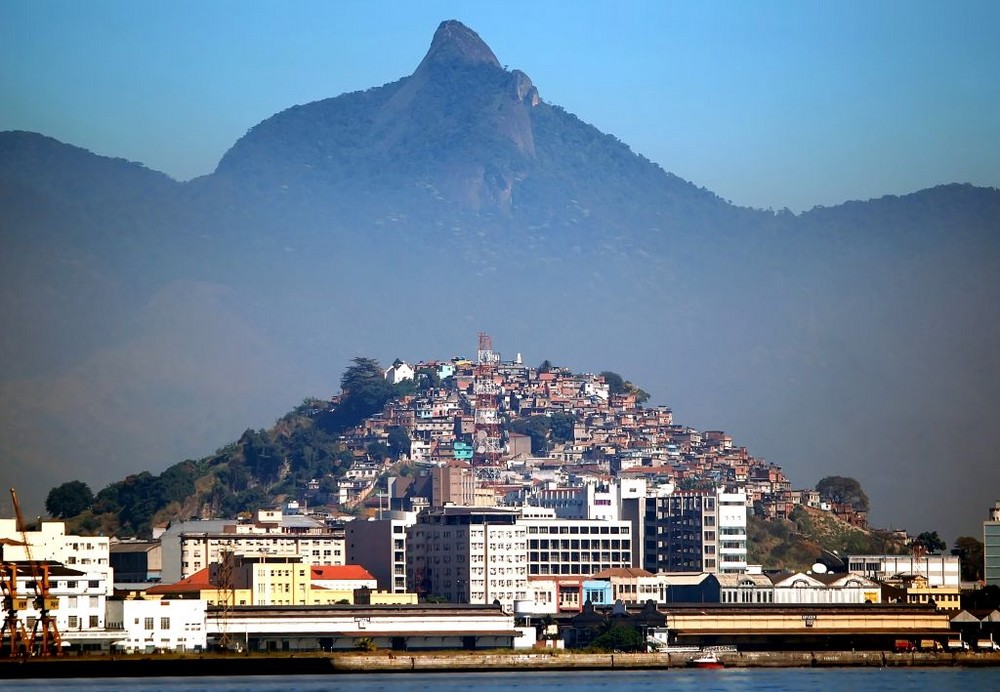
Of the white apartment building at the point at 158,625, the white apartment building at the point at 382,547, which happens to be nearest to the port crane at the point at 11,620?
the white apartment building at the point at 158,625

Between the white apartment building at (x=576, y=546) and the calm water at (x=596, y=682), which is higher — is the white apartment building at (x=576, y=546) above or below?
above

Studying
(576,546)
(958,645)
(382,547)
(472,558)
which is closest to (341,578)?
(472,558)

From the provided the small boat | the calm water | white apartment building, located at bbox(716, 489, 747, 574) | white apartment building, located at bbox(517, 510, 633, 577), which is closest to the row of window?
white apartment building, located at bbox(517, 510, 633, 577)

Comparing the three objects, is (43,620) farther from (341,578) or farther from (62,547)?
(341,578)

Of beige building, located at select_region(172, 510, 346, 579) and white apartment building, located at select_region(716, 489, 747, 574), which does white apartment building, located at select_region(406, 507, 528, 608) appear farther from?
white apartment building, located at select_region(716, 489, 747, 574)

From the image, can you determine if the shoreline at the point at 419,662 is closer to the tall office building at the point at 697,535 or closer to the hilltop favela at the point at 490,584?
the hilltop favela at the point at 490,584

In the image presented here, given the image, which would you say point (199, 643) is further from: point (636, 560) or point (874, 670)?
point (636, 560)
